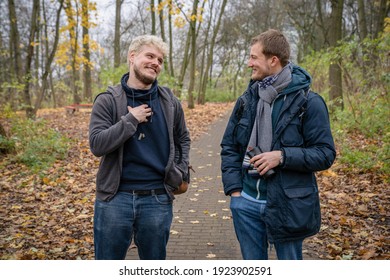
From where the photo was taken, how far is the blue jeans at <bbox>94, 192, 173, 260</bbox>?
113 inches

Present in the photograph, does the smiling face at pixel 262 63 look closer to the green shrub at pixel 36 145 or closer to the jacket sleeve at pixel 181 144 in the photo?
the jacket sleeve at pixel 181 144

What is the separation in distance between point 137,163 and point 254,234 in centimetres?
103

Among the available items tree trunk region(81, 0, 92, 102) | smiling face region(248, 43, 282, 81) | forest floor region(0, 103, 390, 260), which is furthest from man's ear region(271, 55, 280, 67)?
tree trunk region(81, 0, 92, 102)

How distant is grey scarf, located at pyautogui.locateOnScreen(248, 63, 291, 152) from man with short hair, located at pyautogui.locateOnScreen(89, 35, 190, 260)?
691 millimetres

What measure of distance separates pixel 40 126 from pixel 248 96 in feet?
34.7

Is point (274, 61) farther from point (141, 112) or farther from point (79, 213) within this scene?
point (79, 213)

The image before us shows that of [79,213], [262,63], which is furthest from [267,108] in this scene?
[79,213]

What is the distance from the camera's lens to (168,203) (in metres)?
3.04

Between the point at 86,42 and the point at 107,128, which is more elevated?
the point at 86,42

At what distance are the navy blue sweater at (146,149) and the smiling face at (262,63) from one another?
801 mm

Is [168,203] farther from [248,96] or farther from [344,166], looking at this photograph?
[344,166]

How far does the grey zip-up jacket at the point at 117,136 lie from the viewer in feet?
9.01

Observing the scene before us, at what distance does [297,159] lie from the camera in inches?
103

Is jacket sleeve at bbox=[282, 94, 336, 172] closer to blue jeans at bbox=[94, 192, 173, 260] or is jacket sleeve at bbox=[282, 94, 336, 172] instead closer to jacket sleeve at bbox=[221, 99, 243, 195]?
jacket sleeve at bbox=[221, 99, 243, 195]
